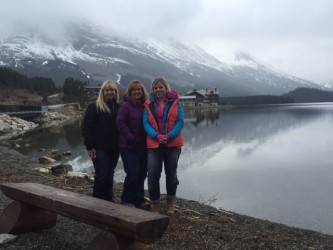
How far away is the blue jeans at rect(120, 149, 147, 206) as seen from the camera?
8219 mm

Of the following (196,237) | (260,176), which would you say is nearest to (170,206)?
(196,237)

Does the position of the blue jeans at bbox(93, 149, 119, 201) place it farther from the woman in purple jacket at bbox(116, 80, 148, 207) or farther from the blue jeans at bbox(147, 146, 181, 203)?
the blue jeans at bbox(147, 146, 181, 203)

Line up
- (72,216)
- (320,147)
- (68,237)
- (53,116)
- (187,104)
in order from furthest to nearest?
(187,104), (53,116), (320,147), (68,237), (72,216)

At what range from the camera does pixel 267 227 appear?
10.3 meters

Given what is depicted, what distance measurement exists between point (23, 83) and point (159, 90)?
10974 cm

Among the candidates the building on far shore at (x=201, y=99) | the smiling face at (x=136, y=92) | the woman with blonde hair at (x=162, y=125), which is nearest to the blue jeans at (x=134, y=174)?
the woman with blonde hair at (x=162, y=125)

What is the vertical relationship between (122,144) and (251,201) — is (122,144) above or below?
above

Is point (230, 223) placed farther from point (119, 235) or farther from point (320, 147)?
point (320, 147)

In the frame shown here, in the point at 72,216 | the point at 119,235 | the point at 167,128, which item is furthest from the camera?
the point at 167,128

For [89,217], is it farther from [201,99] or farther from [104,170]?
[201,99]

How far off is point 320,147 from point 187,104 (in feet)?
446

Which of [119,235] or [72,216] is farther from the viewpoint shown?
[72,216]

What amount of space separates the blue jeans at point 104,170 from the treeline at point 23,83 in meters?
102

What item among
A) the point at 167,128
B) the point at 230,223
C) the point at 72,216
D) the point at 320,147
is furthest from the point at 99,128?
the point at 320,147
